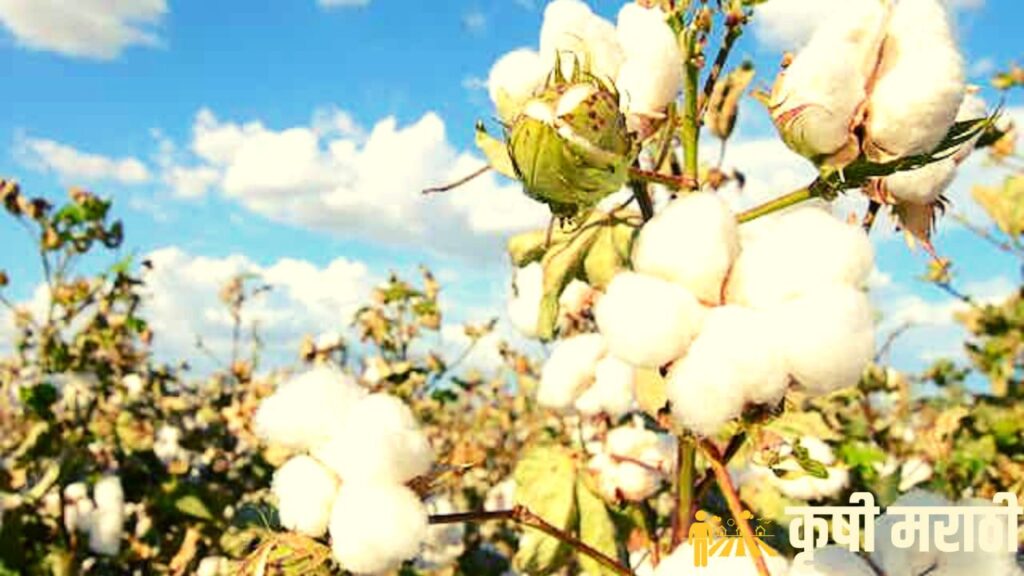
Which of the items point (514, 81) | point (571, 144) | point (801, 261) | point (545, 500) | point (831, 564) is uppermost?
point (514, 81)

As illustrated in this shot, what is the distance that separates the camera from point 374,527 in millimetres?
1380

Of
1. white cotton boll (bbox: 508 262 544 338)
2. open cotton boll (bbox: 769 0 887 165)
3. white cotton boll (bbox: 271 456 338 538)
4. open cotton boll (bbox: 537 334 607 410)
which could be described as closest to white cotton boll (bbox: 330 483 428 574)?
white cotton boll (bbox: 271 456 338 538)

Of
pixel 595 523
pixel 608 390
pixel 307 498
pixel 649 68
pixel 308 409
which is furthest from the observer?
pixel 608 390

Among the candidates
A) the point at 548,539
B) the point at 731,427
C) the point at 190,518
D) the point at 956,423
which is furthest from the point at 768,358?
the point at 190,518

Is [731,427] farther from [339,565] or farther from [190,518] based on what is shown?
[190,518]

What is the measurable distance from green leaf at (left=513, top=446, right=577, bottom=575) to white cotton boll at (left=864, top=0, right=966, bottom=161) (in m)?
1.02

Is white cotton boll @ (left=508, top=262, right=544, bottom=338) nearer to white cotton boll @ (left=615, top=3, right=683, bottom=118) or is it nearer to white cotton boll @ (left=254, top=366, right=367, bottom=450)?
white cotton boll @ (left=254, top=366, right=367, bottom=450)

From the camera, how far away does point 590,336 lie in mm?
2295

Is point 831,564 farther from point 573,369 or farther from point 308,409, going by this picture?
point 573,369

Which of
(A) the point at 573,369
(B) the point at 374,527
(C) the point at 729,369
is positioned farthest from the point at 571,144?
(A) the point at 573,369

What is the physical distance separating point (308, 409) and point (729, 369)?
644 millimetres

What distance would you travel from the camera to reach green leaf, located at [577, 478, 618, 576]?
80.0 inches

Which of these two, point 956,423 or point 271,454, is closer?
point 271,454

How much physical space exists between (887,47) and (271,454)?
5.34 feet
